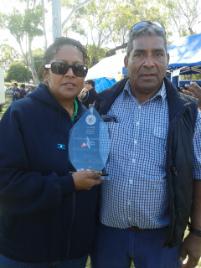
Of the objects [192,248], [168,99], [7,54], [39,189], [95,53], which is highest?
[7,54]

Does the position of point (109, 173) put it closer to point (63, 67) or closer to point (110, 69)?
point (63, 67)

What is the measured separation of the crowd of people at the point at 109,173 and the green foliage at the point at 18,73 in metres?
51.3

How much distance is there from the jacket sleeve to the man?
0.44m

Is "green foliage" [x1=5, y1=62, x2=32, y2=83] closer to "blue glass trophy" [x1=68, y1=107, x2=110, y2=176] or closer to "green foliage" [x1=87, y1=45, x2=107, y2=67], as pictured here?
"green foliage" [x1=87, y1=45, x2=107, y2=67]

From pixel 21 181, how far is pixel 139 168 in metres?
0.73

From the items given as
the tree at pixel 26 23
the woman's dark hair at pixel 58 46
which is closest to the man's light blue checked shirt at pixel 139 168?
the woman's dark hair at pixel 58 46

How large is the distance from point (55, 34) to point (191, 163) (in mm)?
5088

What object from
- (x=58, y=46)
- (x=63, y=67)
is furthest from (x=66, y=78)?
(x=58, y=46)

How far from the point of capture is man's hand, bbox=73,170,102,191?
2.21 metres

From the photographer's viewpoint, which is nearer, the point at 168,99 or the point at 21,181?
the point at 21,181

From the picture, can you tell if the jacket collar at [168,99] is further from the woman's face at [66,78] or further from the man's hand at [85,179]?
the man's hand at [85,179]

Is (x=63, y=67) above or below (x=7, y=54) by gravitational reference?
below

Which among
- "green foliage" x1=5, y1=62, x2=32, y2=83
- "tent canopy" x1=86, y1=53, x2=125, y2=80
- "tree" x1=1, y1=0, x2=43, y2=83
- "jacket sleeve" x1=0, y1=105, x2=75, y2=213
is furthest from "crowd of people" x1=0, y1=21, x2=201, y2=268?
"green foliage" x1=5, y1=62, x2=32, y2=83

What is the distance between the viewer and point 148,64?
8.32ft
